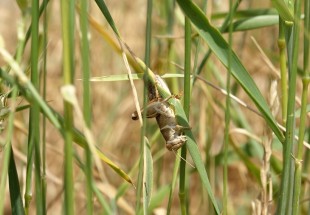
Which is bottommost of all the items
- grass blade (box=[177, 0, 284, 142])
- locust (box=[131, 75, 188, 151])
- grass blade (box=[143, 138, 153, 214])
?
grass blade (box=[143, 138, 153, 214])

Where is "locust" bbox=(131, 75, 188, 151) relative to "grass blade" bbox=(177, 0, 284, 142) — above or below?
below

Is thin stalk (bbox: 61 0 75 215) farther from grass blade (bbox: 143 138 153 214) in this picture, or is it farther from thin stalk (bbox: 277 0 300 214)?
thin stalk (bbox: 277 0 300 214)

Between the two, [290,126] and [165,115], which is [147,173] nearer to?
[165,115]

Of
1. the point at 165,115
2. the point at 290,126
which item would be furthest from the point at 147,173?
the point at 290,126

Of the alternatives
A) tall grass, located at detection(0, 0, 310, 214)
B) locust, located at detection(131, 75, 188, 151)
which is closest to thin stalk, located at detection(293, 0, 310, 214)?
tall grass, located at detection(0, 0, 310, 214)

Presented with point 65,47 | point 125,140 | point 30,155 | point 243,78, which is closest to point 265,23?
point 243,78

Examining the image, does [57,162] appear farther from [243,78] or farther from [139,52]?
[243,78]
